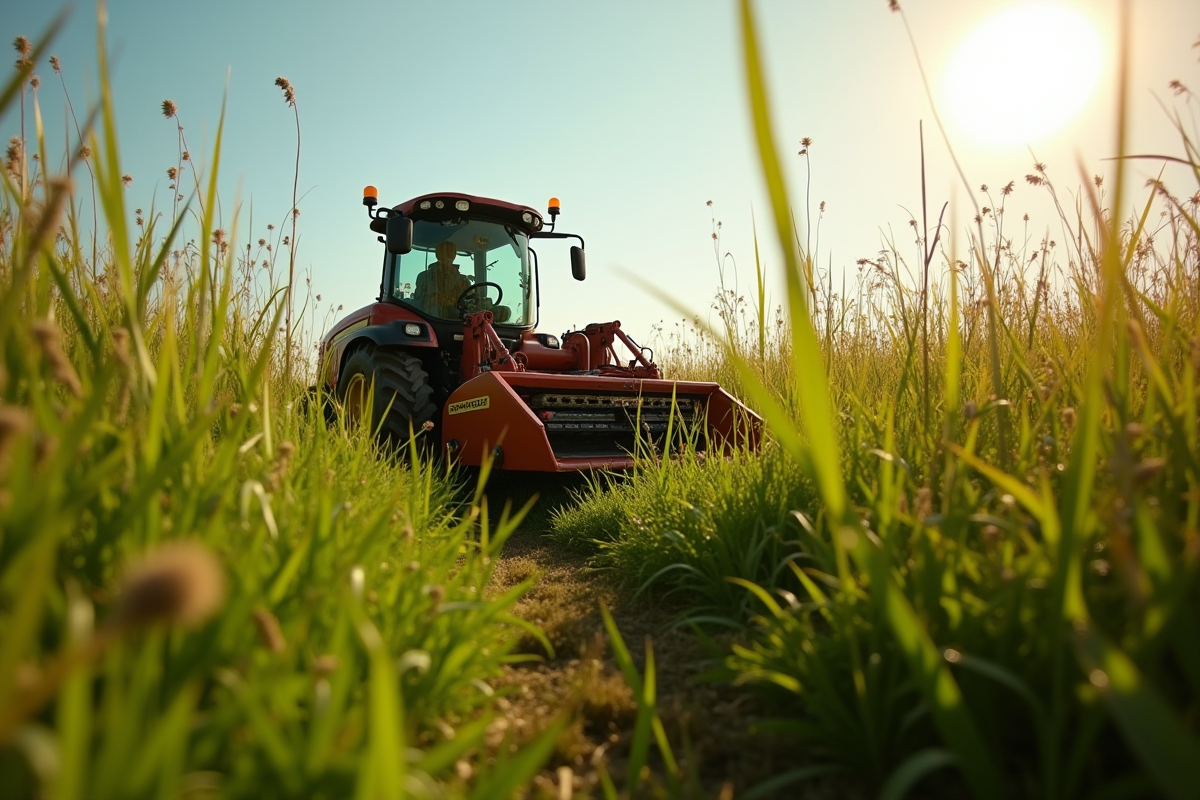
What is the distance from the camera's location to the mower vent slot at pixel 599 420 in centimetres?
420

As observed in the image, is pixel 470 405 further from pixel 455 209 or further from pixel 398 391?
pixel 455 209

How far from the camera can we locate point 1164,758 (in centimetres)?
58

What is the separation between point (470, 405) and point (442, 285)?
1889 millimetres

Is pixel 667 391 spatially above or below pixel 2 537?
above

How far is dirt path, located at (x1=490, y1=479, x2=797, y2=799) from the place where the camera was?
3.63 feet

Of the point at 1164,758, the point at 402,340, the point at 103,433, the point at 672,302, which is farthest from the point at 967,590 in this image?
the point at 402,340

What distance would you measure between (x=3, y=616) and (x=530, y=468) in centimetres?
305

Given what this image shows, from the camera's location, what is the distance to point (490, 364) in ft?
15.8

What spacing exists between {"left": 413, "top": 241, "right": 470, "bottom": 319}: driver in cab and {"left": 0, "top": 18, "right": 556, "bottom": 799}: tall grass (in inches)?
160

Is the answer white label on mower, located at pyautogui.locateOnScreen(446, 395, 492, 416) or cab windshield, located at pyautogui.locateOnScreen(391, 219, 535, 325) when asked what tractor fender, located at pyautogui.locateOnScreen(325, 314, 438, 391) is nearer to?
cab windshield, located at pyautogui.locateOnScreen(391, 219, 535, 325)

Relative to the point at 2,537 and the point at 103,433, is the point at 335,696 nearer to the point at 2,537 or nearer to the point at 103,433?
the point at 2,537

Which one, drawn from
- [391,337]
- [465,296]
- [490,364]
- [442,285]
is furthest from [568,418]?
[442,285]

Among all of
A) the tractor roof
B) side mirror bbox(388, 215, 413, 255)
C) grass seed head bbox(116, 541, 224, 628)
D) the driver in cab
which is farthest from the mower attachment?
grass seed head bbox(116, 541, 224, 628)

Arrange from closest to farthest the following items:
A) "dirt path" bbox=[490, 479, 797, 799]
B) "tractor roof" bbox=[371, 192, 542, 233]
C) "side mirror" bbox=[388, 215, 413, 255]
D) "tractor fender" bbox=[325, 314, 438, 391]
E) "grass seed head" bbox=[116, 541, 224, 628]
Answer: "grass seed head" bbox=[116, 541, 224, 628] < "dirt path" bbox=[490, 479, 797, 799] < "side mirror" bbox=[388, 215, 413, 255] < "tractor fender" bbox=[325, 314, 438, 391] < "tractor roof" bbox=[371, 192, 542, 233]
